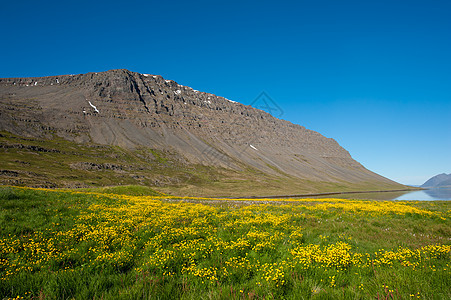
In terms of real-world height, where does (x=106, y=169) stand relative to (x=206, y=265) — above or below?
below

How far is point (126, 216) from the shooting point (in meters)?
14.0

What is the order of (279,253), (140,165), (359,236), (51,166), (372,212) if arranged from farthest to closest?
1. (140,165)
2. (51,166)
3. (372,212)
4. (359,236)
5. (279,253)

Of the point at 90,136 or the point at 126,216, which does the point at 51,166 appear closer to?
the point at 90,136

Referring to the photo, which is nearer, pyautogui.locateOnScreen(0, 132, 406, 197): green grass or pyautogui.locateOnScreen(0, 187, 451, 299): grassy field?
pyautogui.locateOnScreen(0, 187, 451, 299): grassy field

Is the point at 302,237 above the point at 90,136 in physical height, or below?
below

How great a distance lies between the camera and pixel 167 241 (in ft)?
29.8

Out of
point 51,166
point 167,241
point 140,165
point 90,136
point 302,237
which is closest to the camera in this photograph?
point 167,241

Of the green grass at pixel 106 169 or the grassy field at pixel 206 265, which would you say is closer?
the grassy field at pixel 206 265

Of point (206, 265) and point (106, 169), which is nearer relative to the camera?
point (206, 265)

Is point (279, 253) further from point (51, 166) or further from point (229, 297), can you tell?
point (51, 166)

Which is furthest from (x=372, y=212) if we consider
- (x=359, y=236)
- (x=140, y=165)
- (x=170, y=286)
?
(x=140, y=165)

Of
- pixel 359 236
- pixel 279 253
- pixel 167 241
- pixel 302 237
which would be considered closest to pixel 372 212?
pixel 359 236

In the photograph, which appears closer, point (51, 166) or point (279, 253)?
point (279, 253)

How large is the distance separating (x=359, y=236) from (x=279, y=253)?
240 inches
